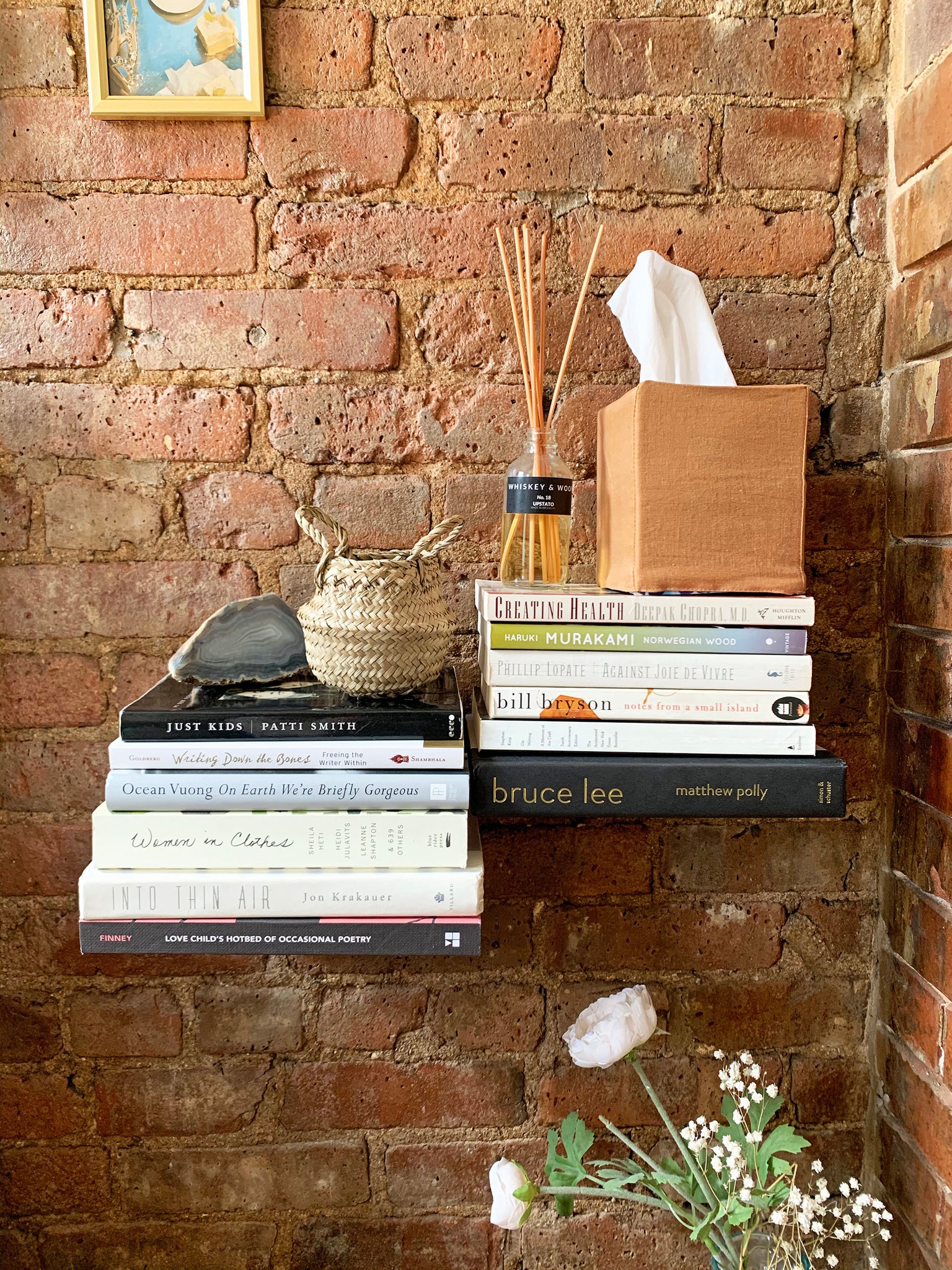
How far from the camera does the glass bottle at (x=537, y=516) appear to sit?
837 mm

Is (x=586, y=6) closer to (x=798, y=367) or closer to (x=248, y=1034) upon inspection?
(x=798, y=367)

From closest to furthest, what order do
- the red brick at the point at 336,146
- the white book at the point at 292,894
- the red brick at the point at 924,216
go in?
the white book at the point at 292,894
the red brick at the point at 924,216
the red brick at the point at 336,146

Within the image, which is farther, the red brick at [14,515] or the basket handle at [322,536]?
the red brick at [14,515]

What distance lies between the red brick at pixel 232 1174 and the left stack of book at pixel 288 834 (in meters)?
0.44

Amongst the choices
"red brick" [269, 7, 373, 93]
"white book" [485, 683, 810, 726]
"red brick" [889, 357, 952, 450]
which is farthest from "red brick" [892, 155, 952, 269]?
"red brick" [269, 7, 373, 93]

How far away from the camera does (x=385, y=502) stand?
0.99m

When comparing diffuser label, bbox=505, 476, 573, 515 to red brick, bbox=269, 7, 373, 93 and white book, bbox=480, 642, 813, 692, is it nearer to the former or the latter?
white book, bbox=480, 642, 813, 692

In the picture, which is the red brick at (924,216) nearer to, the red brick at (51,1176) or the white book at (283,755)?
the white book at (283,755)

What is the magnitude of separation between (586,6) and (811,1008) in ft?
3.73

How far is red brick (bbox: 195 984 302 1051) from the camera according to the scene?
1.02 meters

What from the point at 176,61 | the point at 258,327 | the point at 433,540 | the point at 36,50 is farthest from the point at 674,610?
the point at 36,50

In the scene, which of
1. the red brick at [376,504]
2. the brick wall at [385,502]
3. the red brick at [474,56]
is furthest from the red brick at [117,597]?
the red brick at [474,56]

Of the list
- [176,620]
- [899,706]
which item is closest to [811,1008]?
[899,706]

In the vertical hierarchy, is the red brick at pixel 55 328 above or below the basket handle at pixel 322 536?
above
